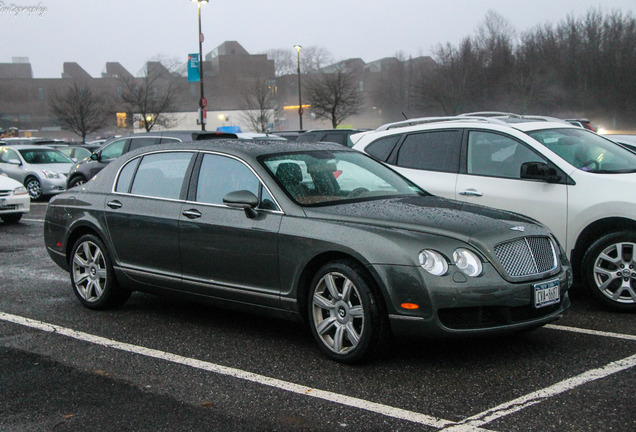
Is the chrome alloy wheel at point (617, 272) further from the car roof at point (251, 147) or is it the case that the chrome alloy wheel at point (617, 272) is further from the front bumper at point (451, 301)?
the car roof at point (251, 147)

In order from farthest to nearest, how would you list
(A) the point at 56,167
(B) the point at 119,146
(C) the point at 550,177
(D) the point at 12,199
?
(A) the point at 56,167
(B) the point at 119,146
(D) the point at 12,199
(C) the point at 550,177

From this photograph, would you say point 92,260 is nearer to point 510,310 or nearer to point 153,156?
point 153,156

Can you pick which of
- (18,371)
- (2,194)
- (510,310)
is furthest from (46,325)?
(2,194)

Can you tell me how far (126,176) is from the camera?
6.50 m

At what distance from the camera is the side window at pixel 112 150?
16406 mm

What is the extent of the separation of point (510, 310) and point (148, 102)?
224 ft

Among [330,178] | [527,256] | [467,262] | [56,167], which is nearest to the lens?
[467,262]

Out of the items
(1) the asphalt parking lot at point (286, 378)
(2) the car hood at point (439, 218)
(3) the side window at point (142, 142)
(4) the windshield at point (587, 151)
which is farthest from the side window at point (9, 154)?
(2) the car hood at point (439, 218)

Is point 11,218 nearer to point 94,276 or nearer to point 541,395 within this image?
point 94,276

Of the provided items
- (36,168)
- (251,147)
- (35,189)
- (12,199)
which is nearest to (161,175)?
(251,147)

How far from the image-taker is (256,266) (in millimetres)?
5207

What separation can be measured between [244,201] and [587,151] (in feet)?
11.9

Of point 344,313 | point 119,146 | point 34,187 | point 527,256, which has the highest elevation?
point 119,146

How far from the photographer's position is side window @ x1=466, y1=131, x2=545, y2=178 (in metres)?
6.89
